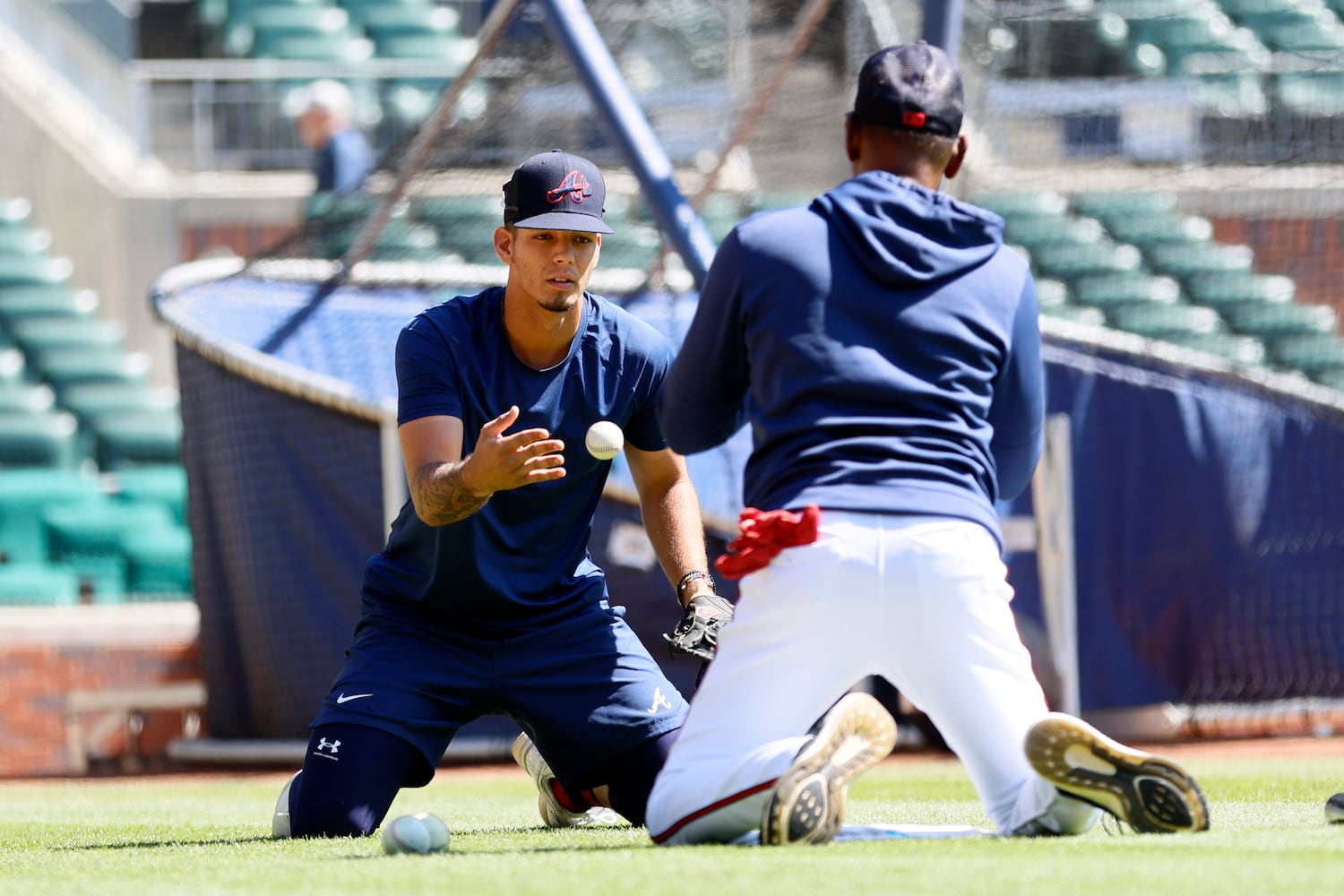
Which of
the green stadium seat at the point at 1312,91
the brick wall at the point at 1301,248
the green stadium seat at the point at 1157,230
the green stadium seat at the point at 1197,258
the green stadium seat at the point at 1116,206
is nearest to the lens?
the brick wall at the point at 1301,248

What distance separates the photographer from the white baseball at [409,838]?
12.6ft

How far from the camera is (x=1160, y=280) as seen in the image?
488 inches

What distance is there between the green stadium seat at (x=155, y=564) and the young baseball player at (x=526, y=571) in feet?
25.1

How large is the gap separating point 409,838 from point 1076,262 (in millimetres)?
9373

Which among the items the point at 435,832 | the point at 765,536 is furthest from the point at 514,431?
the point at 765,536

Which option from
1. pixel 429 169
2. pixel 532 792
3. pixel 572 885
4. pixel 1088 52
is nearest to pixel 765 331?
pixel 572 885

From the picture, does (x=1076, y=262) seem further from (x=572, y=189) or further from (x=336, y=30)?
(x=336, y=30)

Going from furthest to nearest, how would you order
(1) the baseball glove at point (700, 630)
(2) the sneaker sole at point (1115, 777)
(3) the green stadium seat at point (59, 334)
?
(3) the green stadium seat at point (59, 334)
(1) the baseball glove at point (700, 630)
(2) the sneaker sole at point (1115, 777)

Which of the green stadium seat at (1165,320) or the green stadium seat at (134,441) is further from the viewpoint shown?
the green stadium seat at (134,441)

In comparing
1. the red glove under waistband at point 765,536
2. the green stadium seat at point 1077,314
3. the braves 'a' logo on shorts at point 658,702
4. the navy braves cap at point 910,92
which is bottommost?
the green stadium seat at point 1077,314

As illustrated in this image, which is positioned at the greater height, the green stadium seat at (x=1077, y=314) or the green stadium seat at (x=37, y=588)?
the green stadium seat at (x=1077, y=314)

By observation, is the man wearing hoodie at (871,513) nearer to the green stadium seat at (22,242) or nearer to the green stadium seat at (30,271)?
the green stadium seat at (30,271)

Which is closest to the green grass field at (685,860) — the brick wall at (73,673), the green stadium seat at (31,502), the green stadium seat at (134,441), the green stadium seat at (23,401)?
the brick wall at (73,673)

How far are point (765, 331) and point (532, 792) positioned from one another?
12.6 ft
